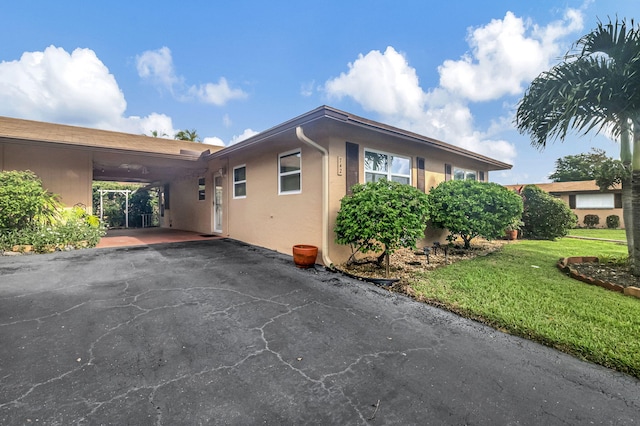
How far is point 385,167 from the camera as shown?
766 cm

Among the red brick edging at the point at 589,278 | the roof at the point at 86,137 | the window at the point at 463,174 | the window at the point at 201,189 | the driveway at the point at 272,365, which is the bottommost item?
the driveway at the point at 272,365

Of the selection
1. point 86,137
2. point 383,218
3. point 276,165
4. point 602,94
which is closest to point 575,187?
point 602,94

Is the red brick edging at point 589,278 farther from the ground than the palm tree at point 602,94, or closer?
closer

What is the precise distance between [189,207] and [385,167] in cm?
1005

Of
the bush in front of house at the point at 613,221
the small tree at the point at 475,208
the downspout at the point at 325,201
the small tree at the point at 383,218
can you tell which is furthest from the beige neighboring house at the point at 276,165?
the bush in front of house at the point at 613,221

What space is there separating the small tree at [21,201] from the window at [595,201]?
93.8ft

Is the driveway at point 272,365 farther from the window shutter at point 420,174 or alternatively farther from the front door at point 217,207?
the front door at point 217,207

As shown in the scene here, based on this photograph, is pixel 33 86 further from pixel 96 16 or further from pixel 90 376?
pixel 90 376

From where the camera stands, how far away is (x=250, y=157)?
874cm

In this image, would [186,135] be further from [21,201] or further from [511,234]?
[511,234]

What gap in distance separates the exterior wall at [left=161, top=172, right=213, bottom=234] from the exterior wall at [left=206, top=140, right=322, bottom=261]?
5.79 feet

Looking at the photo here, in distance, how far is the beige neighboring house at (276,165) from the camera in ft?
20.4

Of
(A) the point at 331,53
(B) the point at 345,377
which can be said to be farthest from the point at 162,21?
(B) the point at 345,377

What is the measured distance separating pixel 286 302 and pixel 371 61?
13109 millimetres
